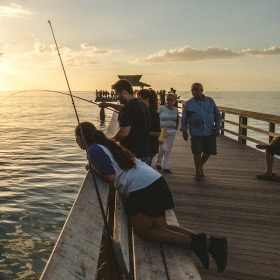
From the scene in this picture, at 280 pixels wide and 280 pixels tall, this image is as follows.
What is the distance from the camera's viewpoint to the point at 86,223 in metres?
1.94

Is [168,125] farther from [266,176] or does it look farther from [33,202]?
[33,202]

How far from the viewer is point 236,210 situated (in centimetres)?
511

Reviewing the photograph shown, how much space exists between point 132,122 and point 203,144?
127 inches

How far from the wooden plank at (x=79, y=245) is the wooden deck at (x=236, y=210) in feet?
5.74

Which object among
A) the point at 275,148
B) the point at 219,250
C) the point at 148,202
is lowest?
the point at 219,250

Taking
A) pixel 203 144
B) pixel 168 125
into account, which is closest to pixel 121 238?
pixel 203 144

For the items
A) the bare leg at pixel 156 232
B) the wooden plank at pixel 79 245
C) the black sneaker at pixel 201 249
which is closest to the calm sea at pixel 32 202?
the bare leg at pixel 156 232

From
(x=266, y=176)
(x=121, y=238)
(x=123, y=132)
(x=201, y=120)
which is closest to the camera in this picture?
(x=121, y=238)

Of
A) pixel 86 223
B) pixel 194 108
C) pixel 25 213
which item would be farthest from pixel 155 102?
pixel 25 213

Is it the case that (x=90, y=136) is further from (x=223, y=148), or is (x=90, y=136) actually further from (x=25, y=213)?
(x=223, y=148)

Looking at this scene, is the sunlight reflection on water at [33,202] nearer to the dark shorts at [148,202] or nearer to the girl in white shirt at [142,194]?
the girl in white shirt at [142,194]

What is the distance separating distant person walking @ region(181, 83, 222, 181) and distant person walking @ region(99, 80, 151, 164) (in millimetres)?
2508

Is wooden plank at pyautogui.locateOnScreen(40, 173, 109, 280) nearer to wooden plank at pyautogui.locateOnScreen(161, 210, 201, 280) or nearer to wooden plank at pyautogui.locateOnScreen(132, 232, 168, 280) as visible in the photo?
wooden plank at pyautogui.locateOnScreen(132, 232, 168, 280)

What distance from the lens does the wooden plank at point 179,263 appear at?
8.25 ft
